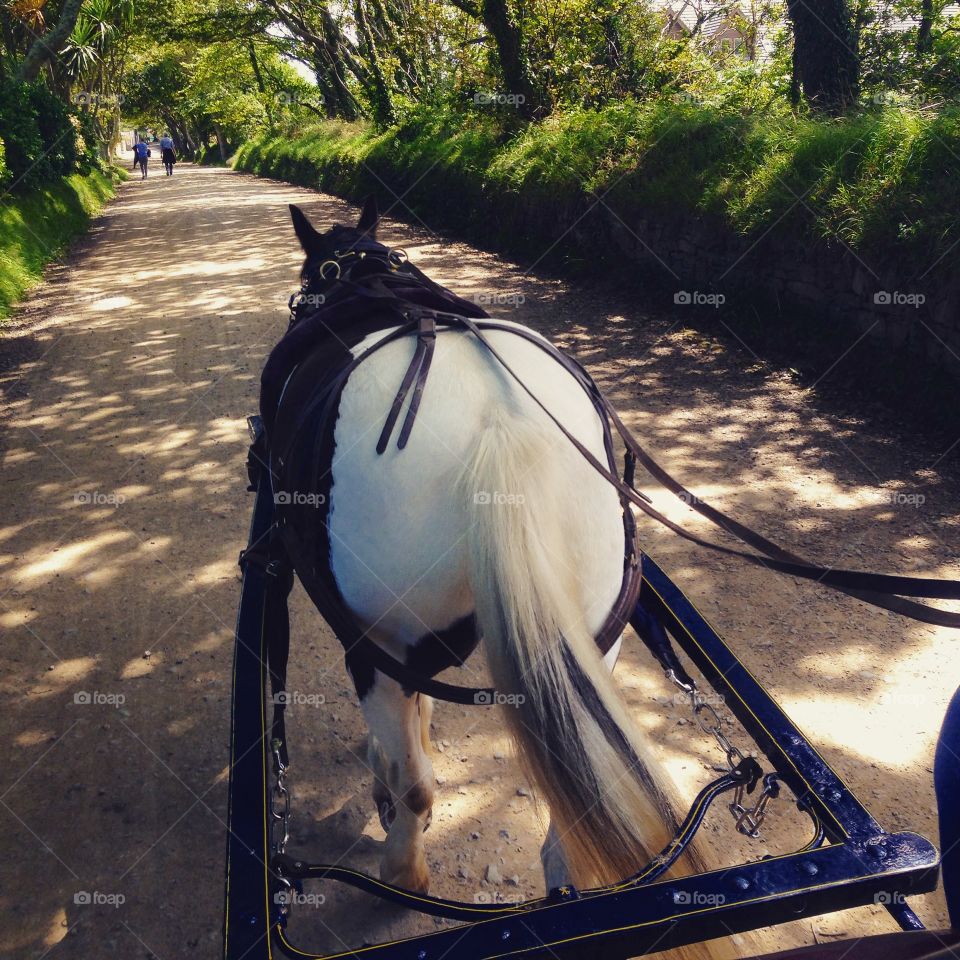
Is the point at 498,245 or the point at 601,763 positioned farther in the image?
the point at 498,245

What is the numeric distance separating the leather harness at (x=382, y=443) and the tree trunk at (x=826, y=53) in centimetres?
711

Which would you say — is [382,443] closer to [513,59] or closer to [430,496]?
[430,496]

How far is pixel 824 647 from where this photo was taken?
11.0 feet

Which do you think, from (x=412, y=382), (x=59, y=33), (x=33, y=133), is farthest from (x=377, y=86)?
(x=412, y=382)

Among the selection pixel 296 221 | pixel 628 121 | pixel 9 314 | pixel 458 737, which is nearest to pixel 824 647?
pixel 458 737

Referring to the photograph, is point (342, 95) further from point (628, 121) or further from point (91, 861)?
point (91, 861)

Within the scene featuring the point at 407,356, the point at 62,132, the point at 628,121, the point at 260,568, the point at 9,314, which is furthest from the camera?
the point at 62,132

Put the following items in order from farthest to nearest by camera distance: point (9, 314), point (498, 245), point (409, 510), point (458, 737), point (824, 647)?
point (498, 245) → point (9, 314) → point (824, 647) → point (458, 737) → point (409, 510)

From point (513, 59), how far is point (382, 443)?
1244 centimetres

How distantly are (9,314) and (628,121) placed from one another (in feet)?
26.5

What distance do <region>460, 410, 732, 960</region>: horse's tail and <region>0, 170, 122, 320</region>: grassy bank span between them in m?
9.27

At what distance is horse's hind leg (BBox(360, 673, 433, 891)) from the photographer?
2.00 metres

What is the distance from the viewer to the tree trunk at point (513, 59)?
39.1 ft

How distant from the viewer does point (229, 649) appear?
350cm
